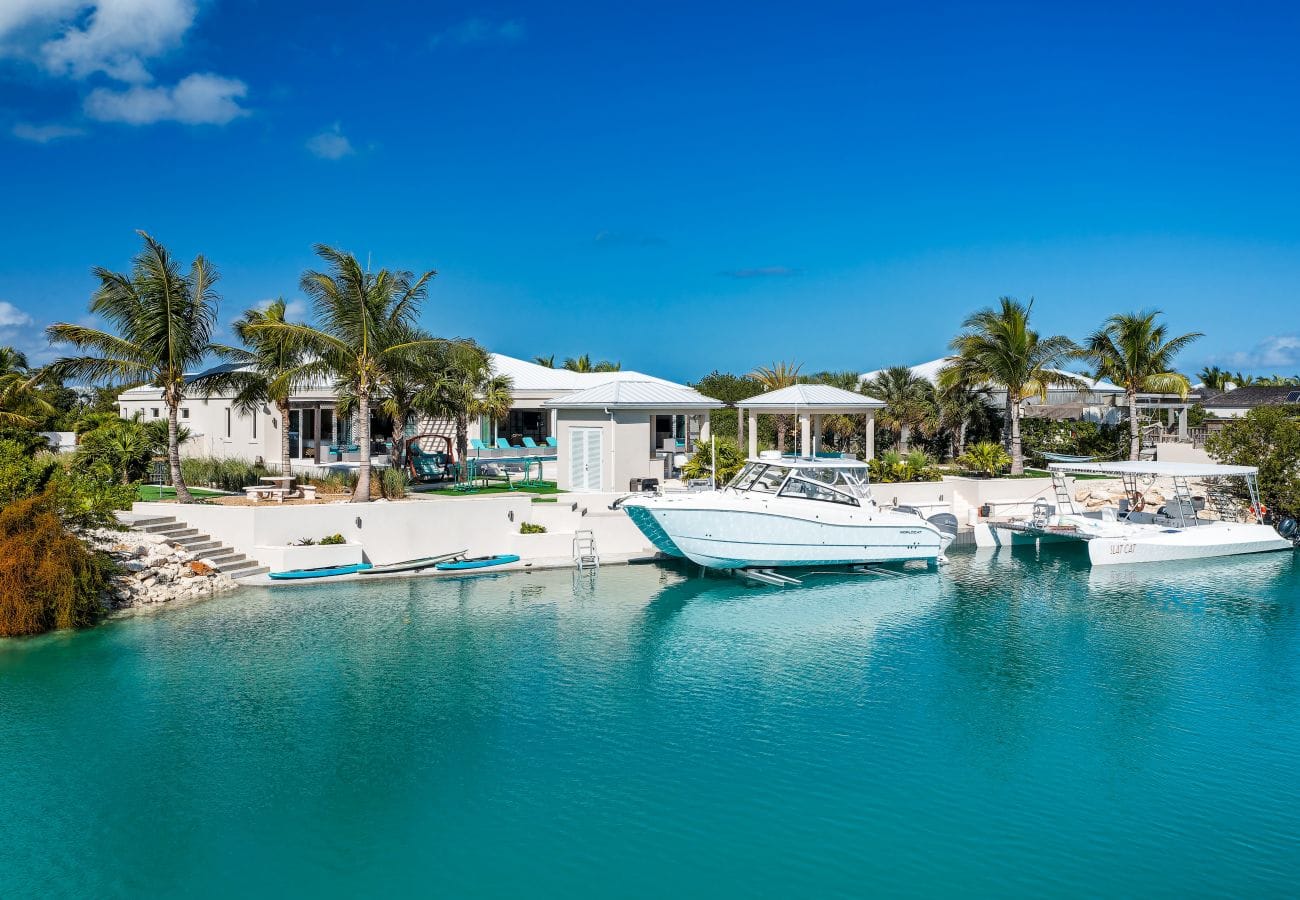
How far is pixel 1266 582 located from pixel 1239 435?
882 centimetres

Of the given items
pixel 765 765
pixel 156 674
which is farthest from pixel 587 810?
pixel 156 674

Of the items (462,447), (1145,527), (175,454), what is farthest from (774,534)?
(175,454)

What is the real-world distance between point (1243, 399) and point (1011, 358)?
30.4m

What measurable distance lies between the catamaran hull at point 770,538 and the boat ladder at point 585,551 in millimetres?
1871

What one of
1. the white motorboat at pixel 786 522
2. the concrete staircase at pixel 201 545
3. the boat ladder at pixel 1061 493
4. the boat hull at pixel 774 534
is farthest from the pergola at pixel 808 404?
the concrete staircase at pixel 201 545

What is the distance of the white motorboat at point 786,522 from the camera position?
79.0ft

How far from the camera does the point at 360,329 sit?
25.5m

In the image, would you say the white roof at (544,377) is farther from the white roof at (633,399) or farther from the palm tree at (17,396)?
the palm tree at (17,396)

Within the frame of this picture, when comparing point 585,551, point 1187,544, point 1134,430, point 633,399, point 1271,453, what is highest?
point 633,399

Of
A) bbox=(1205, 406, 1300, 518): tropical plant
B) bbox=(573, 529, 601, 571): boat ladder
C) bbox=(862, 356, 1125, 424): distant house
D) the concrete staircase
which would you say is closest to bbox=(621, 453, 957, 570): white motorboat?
bbox=(573, 529, 601, 571): boat ladder

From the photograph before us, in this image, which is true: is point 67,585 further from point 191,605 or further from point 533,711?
point 533,711

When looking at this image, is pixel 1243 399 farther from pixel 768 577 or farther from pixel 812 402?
pixel 768 577

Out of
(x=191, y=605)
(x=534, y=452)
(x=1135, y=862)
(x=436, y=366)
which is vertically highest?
(x=436, y=366)

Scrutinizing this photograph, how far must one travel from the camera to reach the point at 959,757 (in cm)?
1318
